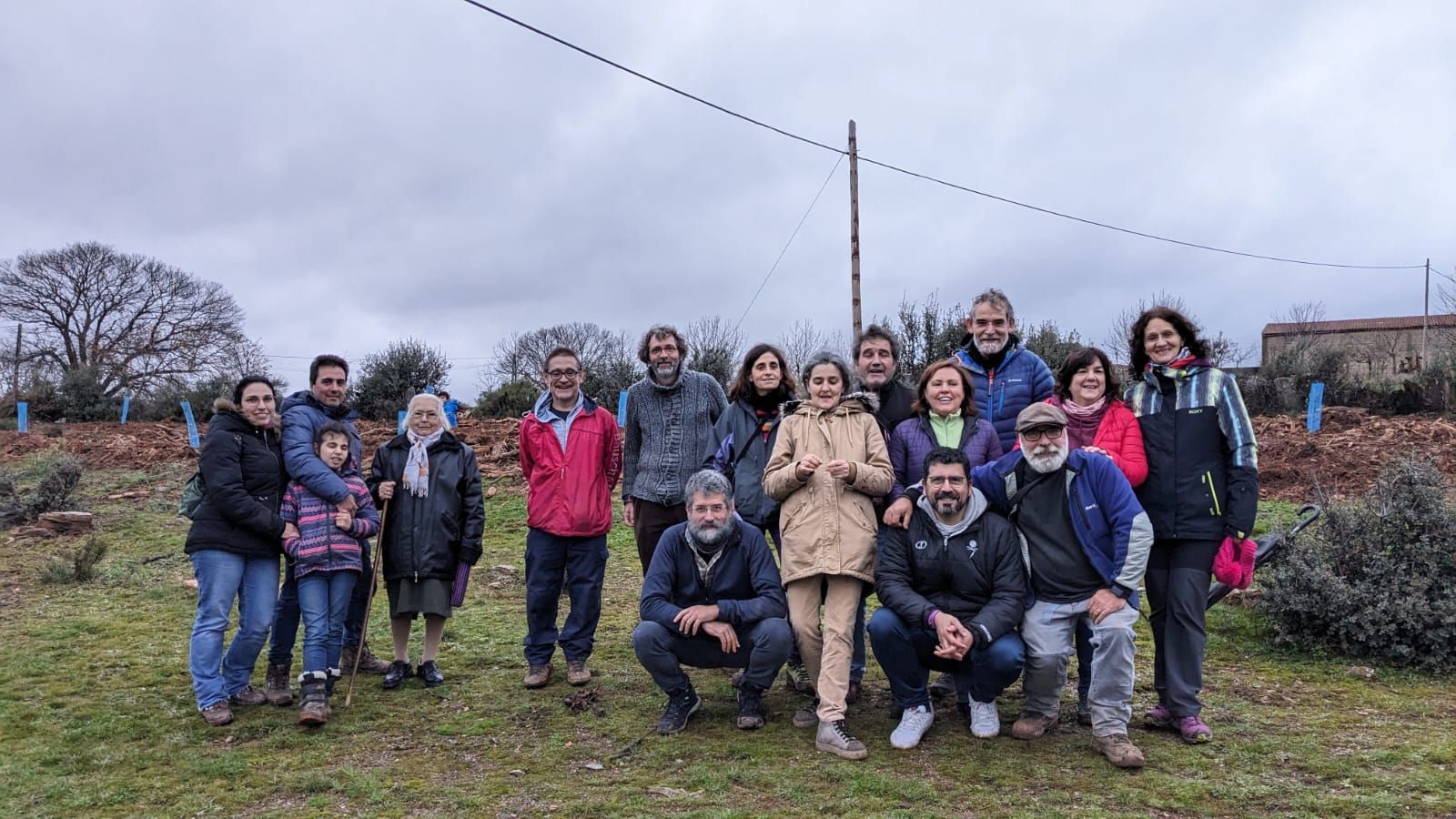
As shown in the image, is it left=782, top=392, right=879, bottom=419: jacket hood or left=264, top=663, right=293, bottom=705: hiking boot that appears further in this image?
left=264, top=663, right=293, bottom=705: hiking boot

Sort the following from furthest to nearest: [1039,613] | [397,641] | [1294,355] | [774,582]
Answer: [1294,355] < [397,641] < [774,582] < [1039,613]

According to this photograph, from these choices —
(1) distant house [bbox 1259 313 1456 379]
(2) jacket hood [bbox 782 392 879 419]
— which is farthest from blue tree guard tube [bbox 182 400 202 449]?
(1) distant house [bbox 1259 313 1456 379]

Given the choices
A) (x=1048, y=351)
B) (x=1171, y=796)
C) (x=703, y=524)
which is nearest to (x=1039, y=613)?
(x=1171, y=796)

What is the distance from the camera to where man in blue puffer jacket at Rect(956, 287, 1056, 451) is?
4.64 metres

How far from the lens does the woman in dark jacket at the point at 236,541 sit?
14.9ft

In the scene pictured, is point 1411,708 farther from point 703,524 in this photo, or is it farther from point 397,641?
point 397,641

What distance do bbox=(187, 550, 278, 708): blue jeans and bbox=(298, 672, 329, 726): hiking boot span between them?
41 cm

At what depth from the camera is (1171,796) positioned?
3.47 metres

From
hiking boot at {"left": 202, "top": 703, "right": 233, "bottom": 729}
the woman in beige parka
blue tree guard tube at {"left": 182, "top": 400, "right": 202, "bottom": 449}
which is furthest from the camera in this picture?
blue tree guard tube at {"left": 182, "top": 400, "right": 202, "bottom": 449}

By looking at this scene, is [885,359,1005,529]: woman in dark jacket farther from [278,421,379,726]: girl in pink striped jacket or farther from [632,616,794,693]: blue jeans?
[278,421,379,726]: girl in pink striped jacket

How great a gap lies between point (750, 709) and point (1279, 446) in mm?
12406

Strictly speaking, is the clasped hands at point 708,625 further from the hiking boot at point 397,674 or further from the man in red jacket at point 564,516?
the hiking boot at point 397,674

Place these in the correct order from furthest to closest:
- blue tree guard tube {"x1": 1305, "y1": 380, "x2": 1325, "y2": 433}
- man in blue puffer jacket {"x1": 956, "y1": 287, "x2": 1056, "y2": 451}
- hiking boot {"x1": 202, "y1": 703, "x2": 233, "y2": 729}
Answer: blue tree guard tube {"x1": 1305, "y1": 380, "x2": 1325, "y2": 433} < man in blue puffer jacket {"x1": 956, "y1": 287, "x2": 1056, "y2": 451} < hiking boot {"x1": 202, "y1": 703, "x2": 233, "y2": 729}

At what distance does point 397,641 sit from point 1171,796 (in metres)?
4.09
